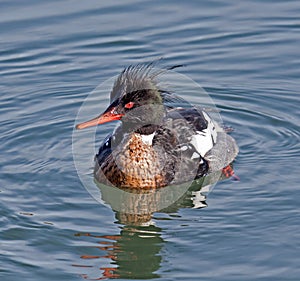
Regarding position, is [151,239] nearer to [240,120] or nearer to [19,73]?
[240,120]

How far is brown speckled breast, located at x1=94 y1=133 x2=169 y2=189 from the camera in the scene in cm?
974

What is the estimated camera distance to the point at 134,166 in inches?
386

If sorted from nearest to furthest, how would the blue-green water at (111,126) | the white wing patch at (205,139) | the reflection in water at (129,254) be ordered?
the reflection in water at (129,254)
the blue-green water at (111,126)
the white wing patch at (205,139)

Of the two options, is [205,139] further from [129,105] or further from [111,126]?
[111,126]

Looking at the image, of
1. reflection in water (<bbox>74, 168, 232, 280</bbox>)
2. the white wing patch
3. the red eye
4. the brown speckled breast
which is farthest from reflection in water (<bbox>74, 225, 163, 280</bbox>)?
the white wing patch

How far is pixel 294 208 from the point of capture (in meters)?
8.88

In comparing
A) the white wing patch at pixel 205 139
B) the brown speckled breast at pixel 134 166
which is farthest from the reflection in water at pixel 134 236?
the white wing patch at pixel 205 139

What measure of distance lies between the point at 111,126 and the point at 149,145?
5.12 ft

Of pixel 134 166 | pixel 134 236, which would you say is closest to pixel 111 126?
pixel 134 166

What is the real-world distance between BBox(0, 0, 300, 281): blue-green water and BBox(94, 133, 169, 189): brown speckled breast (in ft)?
1.30

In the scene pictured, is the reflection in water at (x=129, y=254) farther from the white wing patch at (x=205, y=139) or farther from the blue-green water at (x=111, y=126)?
the white wing patch at (x=205, y=139)

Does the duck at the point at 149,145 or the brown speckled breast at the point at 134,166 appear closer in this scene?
the duck at the point at 149,145

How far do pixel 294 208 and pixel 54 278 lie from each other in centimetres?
265

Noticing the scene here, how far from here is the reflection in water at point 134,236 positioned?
795 cm
